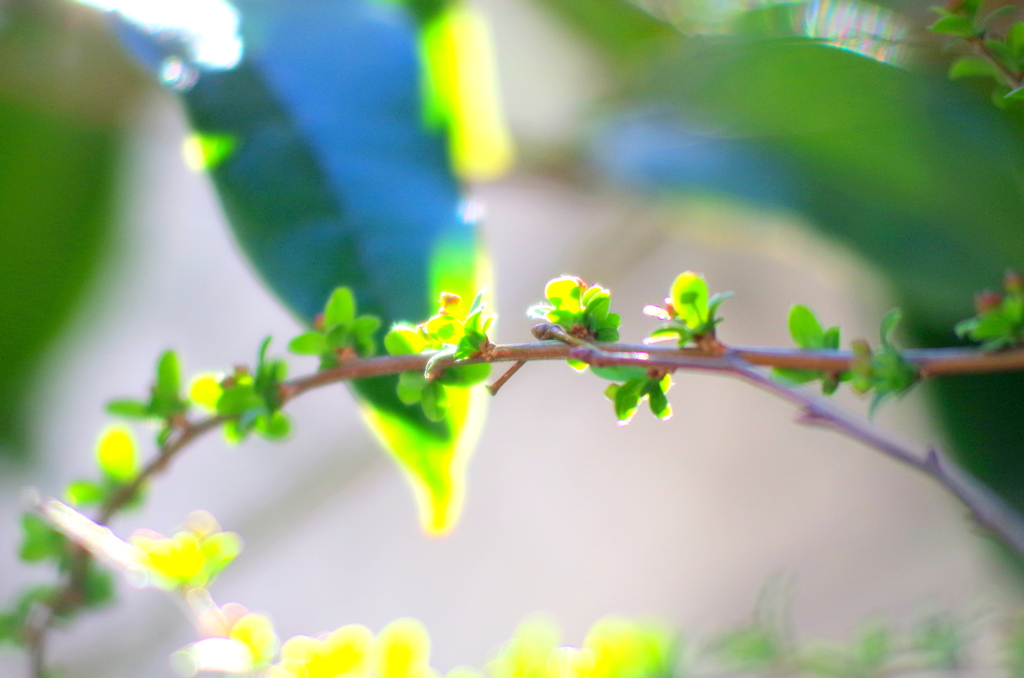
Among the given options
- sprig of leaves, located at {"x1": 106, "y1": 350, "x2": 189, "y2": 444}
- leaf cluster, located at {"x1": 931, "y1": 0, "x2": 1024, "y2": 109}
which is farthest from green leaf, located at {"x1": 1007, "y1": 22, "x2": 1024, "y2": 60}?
sprig of leaves, located at {"x1": 106, "y1": 350, "x2": 189, "y2": 444}

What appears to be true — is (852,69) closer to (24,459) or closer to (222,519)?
(24,459)

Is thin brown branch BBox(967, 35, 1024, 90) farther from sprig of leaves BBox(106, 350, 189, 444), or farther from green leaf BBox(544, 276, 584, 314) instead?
sprig of leaves BBox(106, 350, 189, 444)

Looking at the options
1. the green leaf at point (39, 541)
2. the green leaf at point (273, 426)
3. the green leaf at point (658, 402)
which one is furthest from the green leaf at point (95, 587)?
the green leaf at point (658, 402)

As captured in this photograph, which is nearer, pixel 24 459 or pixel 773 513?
pixel 24 459

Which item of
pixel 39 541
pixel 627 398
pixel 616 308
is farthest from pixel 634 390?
pixel 616 308

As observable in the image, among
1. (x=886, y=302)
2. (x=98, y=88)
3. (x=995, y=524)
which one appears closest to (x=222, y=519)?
(x=98, y=88)

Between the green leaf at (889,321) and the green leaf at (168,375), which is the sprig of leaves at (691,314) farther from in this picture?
the green leaf at (168,375)
